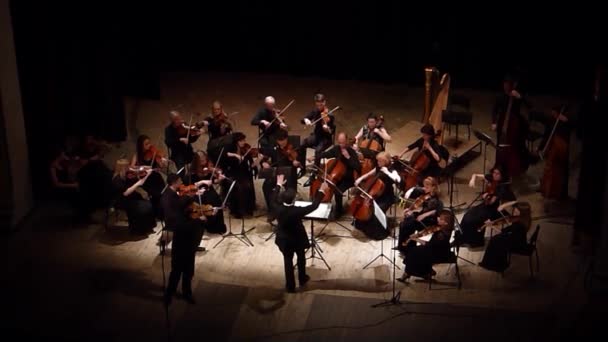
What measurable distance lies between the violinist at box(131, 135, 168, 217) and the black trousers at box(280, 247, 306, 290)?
196cm

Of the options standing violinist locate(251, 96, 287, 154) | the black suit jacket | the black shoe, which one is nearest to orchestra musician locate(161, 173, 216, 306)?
the black suit jacket

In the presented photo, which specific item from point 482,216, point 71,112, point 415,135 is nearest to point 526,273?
point 482,216

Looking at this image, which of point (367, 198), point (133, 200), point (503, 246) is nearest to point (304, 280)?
point (367, 198)

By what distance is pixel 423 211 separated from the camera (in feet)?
36.3

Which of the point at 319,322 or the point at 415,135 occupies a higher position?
the point at 415,135

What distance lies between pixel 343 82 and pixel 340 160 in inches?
161

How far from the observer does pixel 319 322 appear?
10.5m

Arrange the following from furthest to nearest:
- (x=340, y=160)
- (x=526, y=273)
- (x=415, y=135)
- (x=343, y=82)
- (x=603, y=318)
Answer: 1. (x=343, y=82)
2. (x=415, y=135)
3. (x=340, y=160)
4. (x=526, y=273)
5. (x=603, y=318)

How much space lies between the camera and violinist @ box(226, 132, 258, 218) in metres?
12.0

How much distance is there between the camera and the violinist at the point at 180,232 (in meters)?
10.4

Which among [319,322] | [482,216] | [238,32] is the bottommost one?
[319,322]

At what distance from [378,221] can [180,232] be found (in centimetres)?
246

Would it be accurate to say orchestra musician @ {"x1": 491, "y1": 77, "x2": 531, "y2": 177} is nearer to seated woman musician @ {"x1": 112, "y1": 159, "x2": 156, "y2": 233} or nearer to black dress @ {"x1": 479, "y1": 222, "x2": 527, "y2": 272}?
black dress @ {"x1": 479, "y1": 222, "x2": 527, "y2": 272}

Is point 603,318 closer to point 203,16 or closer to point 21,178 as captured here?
point 21,178
